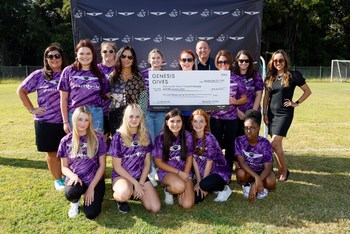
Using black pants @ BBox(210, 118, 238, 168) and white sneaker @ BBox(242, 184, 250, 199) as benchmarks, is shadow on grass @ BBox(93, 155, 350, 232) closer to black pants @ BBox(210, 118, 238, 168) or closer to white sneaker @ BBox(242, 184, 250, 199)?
white sneaker @ BBox(242, 184, 250, 199)

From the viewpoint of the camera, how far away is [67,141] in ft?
14.4

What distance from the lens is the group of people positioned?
14.2ft

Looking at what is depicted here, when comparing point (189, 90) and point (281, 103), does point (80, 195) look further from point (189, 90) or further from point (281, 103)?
point (281, 103)

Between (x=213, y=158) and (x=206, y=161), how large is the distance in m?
0.11

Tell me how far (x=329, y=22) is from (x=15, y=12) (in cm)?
4076

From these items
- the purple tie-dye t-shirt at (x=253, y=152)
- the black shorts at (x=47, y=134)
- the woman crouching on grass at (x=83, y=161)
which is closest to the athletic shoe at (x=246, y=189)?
the purple tie-dye t-shirt at (x=253, y=152)

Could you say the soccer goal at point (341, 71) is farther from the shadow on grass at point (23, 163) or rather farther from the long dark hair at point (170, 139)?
the long dark hair at point (170, 139)

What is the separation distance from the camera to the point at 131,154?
14.7 ft

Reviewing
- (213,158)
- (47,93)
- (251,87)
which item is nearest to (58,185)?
(47,93)

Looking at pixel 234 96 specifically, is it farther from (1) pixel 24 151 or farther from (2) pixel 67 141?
(1) pixel 24 151

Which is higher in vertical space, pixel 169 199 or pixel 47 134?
pixel 47 134

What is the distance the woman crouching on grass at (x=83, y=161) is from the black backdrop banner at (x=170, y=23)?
279 centimetres

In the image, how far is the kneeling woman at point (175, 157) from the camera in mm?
4459

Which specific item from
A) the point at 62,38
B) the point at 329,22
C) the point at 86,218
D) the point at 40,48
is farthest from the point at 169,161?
the point at 329,22
